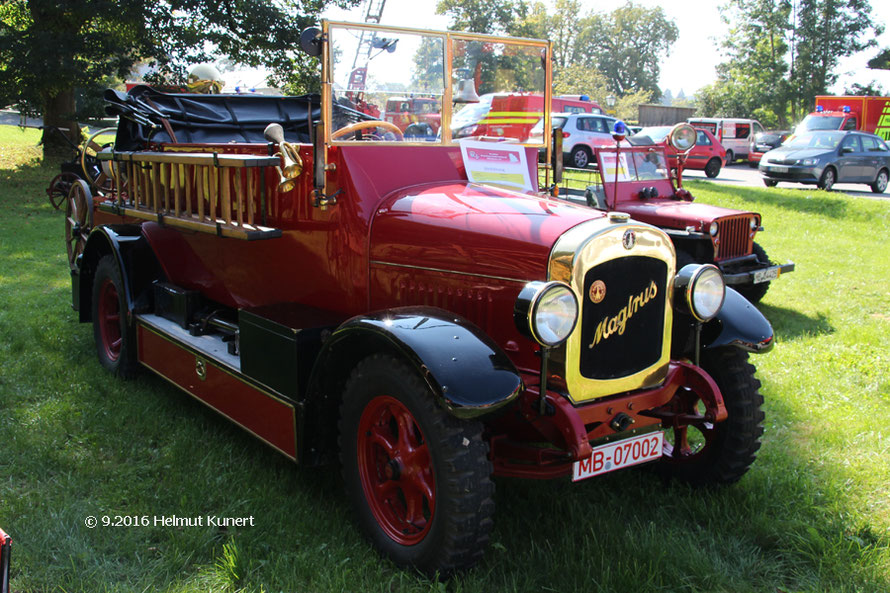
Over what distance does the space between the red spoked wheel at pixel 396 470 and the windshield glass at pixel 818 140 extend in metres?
18.1

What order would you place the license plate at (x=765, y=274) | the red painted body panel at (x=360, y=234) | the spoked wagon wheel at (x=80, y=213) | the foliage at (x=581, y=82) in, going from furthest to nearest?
the foliage at (x=581, y=82), the license plate at (x=765, y=274), the spoked wagon wheel at (x=80, y=213), the red painted body panel at (x=360, y=234)

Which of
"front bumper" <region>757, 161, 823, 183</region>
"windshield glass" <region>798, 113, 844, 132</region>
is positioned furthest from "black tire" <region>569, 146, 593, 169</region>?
"windshield glass" <region>798, 113, 844, 132</region>

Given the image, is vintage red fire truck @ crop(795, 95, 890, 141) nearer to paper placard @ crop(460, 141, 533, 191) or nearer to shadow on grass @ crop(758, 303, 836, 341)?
shadow on grass @ crop(758, 303, 836, 341)

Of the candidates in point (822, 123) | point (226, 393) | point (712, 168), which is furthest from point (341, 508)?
point (822, 123)

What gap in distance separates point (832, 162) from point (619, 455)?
56.4ft

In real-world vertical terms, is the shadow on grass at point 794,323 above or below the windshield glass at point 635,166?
below

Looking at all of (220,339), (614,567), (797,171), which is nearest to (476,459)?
(614,567)

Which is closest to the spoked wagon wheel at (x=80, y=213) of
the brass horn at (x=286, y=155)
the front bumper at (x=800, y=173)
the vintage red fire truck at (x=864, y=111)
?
the brass horn at (x=286, y=155)

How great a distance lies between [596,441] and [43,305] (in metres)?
5.72

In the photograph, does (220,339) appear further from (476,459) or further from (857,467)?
(857,467)

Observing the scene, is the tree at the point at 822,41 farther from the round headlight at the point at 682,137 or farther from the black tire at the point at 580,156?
the round headlight at the point at 682,137

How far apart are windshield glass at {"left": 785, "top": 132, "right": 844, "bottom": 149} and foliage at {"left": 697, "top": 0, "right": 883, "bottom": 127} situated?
22325 millimetres

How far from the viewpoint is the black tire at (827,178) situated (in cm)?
1720

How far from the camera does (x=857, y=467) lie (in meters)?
3.73
